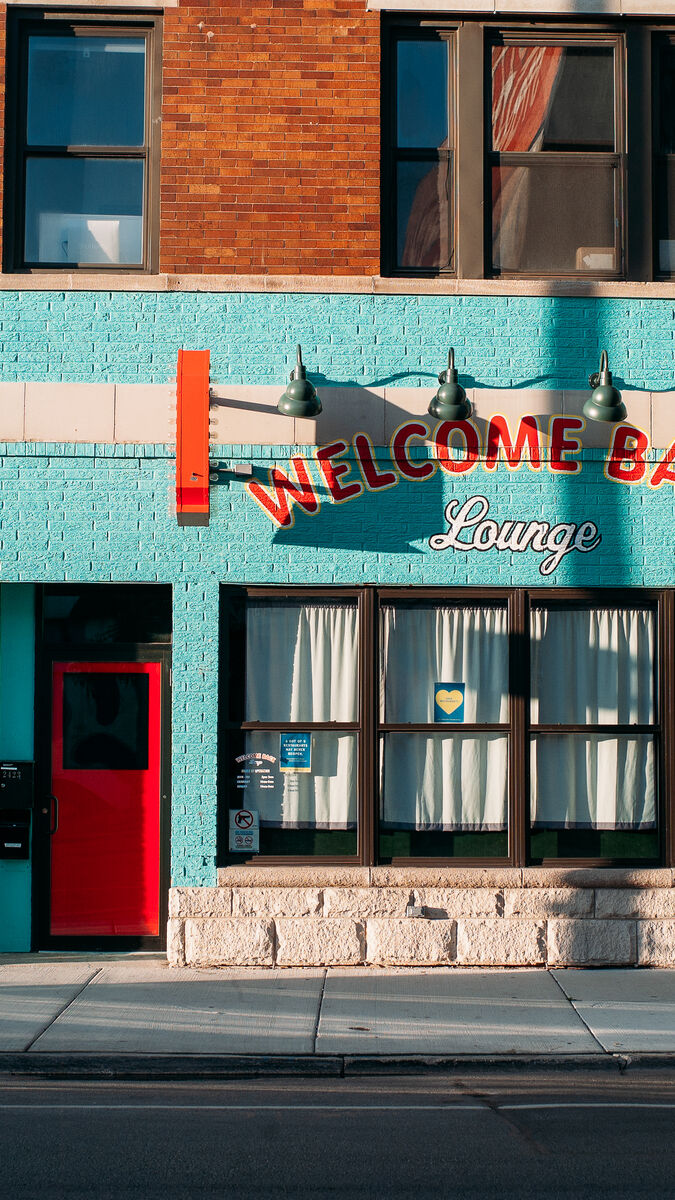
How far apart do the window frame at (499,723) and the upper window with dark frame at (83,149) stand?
3099 millimetres

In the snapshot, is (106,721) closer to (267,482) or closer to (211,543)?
(211,543)

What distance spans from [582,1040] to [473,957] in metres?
1.88

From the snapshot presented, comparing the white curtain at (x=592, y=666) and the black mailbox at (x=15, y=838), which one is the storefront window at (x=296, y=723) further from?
the black mailbox at (x=15, y=838)

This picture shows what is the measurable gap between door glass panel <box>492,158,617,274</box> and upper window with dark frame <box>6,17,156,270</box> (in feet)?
9.47

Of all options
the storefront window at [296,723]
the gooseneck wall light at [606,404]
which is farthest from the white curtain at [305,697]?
the gooseneck wall light at [606,404]

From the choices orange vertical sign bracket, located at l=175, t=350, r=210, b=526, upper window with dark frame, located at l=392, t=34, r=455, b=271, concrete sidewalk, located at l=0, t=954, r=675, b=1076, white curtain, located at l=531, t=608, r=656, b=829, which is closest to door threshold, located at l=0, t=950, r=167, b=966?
concrete sidewalk, located at l=0, t=954, r=675, b=1076

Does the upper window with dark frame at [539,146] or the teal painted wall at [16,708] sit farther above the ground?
the upper window with dark frame at [539,146]

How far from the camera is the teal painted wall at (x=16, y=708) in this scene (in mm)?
9617

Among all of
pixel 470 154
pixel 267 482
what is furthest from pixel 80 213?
pixel 470 154

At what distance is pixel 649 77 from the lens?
9.86m

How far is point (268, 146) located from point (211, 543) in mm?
3198

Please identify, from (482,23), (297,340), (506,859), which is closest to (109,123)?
(297,340)

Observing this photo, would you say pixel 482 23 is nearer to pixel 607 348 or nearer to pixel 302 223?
pixel 302 223

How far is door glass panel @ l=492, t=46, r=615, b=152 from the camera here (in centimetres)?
995
